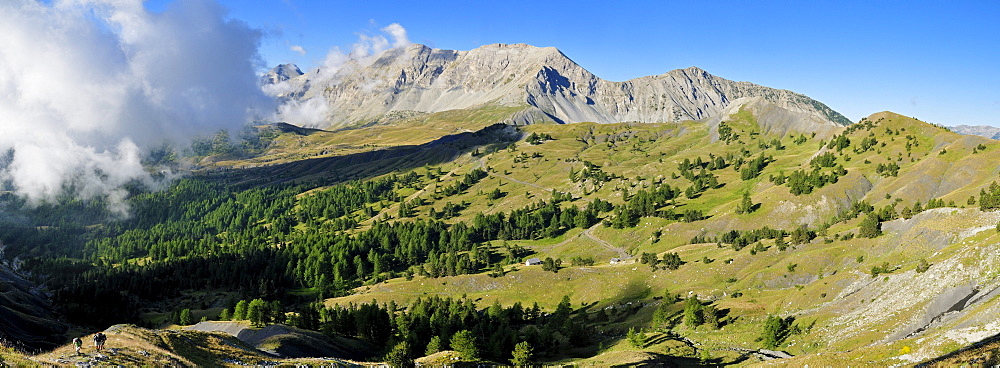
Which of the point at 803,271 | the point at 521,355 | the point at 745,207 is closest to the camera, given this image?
the point at 521,355

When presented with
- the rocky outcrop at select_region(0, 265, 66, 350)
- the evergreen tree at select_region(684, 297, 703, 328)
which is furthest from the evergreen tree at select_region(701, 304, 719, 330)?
the rocky outcrop at select_region(0, 265, 66, 350)

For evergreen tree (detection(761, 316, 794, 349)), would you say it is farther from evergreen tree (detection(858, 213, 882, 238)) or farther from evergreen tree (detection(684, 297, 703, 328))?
evergreen tree (detection(858, 213, 882, 238))

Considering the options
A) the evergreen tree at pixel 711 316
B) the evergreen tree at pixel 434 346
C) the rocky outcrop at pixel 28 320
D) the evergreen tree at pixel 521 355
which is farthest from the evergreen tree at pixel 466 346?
the rocky outcrop at pixel 28 320

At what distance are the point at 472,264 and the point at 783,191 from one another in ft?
399

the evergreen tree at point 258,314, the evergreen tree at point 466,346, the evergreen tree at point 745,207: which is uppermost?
the evergreen tree at point 745,207

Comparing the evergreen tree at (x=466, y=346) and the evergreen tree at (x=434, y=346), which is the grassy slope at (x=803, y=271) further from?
the evergreen tree at (x=434, y=346)

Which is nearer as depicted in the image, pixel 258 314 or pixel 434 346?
pixel 434 346

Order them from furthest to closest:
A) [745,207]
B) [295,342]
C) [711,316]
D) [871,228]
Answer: [745,207] → [871,228] → [711,316] → [295,342]

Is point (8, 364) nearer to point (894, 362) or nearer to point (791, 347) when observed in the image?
point (894, 362)

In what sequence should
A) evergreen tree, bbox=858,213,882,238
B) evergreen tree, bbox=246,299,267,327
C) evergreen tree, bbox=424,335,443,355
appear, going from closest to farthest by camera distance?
evergreen tree, bbox=424,335,443,355, evergreen tree, bbox=246,299,267,327, evergreen tree, bbox=858,213,882,238

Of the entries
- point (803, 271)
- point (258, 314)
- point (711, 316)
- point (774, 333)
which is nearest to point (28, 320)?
point (258, 314)

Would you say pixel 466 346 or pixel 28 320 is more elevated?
pixel 28 320

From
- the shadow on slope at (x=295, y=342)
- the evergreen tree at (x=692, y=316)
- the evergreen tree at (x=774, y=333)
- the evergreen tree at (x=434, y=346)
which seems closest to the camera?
the evergreen tree at (x=774, y=333)

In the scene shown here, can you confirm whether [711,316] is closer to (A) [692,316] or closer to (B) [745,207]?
(A) [692,316]
